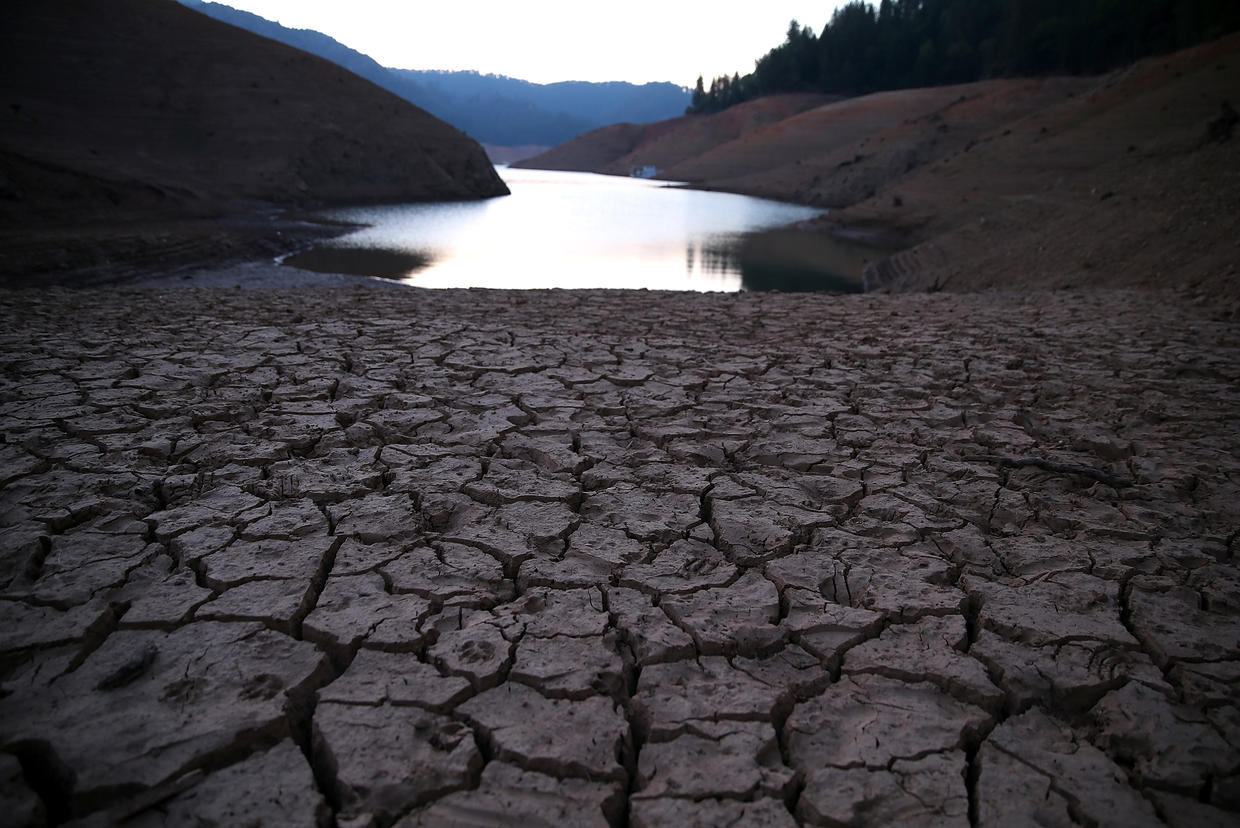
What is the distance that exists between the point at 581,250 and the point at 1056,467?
40.3 feet

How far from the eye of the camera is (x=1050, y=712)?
1.34 m

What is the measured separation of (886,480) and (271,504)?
6.47 ft

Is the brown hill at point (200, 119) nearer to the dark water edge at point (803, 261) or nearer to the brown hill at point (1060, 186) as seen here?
the dark water edge at point (803, 261)

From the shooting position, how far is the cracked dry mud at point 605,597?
1.15 metres

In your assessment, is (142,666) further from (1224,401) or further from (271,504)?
(1224,401)

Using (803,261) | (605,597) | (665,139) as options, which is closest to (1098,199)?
(803,261)

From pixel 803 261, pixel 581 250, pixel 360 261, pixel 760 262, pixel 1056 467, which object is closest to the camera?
pixel 1056 467

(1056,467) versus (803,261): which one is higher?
(1056,467)

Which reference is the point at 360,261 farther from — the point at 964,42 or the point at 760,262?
the point at 964,42

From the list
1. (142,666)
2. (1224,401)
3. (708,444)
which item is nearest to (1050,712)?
(708,444)

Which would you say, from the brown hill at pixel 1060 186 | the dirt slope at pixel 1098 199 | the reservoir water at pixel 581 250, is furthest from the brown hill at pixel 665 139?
the dirt slope at pixel 1098 199

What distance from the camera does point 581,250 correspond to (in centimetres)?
1389

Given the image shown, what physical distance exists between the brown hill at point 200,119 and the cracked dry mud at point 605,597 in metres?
13.3

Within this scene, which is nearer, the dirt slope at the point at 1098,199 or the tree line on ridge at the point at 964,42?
the dirt slope at the point at 1098,199
